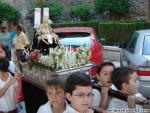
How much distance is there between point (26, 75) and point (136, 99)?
240 cm

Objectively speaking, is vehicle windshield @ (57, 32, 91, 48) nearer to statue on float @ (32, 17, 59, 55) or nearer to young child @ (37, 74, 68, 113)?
statue on float @ (32, 17, 59, 55)

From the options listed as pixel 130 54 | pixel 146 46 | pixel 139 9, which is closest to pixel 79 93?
pixel 146 46

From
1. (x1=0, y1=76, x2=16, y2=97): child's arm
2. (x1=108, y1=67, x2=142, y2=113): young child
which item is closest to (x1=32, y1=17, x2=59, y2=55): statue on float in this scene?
(x1=0, y1=76, x2=16, y2=97): child's arm

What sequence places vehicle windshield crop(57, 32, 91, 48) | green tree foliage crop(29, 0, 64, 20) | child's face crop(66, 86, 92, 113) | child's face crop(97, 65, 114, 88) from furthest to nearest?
green tree foliage crop(29, 0, 64, 20) < vehicle windshield crop(57, 32, 91, 48) < child's face crop(97, 65, 114, 88) < child's face crop(66, 86, 92, 113)

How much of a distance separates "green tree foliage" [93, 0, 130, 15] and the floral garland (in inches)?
842

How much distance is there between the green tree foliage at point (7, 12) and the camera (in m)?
29.7

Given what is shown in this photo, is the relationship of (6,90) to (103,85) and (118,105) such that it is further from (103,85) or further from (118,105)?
(118,105)

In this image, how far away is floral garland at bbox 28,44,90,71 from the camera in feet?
19.2

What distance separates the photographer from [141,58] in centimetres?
956

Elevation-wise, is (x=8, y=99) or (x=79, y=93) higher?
(x=79, y=93)

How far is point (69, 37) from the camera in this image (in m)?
12.2

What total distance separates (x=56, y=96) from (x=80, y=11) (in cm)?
2520

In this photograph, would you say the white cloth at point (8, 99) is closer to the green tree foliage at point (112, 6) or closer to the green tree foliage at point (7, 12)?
the green tree foliage at point (112, 6)

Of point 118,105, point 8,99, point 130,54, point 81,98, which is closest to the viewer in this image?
point 81,98
